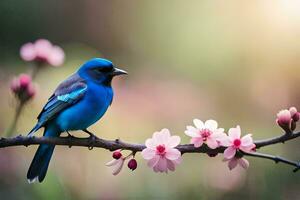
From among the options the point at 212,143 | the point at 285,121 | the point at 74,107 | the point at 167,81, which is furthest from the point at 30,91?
the point at 167,81

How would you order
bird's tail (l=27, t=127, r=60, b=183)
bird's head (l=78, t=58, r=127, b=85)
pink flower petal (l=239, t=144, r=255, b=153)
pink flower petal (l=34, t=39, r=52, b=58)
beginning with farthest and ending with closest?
pink flower petal (l=34, t=39, r=52, b=58), bird's head (l=78, t=58, r=127, b=85), bird's tail (l=27, t=127, r=60, b=183), pink flower petal (l=239, t=144, r=255, b=153)

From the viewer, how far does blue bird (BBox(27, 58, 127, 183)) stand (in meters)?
2.05

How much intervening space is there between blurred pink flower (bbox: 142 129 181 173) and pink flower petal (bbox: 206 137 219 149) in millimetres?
75

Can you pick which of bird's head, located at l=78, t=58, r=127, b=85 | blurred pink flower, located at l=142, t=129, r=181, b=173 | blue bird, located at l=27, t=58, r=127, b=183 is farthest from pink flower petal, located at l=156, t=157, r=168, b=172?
bird's head, located at l=78, t=58, r=127, b=85

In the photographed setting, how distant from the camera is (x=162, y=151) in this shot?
161 centimetres

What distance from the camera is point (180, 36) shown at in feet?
15.5

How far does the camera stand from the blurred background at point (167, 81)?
2.90 m

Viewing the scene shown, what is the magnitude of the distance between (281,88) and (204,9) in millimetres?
919

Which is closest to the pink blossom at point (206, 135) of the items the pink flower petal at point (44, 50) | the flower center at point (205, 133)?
the flower center at point (205, 133)

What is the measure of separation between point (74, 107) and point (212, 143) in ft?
2.11

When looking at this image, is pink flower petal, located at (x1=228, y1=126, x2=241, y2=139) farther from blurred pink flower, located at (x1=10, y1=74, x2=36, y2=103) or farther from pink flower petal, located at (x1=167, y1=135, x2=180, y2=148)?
blurred pink flower, located at (x1=10, y1=74, x2=36, y2=103)

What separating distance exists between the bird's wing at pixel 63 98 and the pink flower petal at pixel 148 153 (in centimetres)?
51

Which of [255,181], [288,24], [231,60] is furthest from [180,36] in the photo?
[255,181]

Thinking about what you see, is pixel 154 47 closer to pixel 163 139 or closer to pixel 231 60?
pixel 231 60
